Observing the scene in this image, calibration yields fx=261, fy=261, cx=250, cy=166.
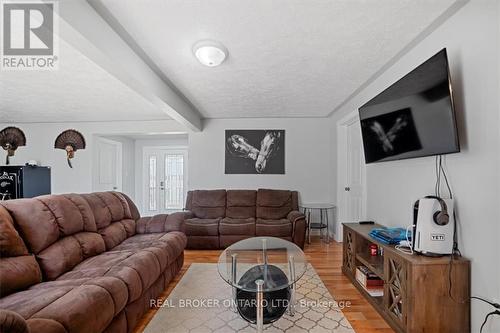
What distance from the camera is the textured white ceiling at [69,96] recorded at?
280 cm

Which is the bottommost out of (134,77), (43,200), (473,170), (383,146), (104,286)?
(104,286)

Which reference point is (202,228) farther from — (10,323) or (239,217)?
(10,323)

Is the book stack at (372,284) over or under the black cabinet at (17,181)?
under

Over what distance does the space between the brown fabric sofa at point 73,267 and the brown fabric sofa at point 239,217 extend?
4.12ft

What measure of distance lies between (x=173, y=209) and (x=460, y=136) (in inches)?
251

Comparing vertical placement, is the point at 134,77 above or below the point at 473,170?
above

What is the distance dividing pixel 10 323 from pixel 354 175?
405cm

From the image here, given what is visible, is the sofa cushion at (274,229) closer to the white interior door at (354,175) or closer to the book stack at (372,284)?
the white interior door at (354,175)

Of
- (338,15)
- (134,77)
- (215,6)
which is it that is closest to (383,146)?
(338,15)

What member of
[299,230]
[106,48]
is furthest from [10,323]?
[299,230]

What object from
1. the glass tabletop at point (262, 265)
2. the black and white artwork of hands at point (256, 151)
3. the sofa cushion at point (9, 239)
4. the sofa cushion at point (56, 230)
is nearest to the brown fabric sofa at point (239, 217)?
the black and white artwork of hands at point (256, 151)

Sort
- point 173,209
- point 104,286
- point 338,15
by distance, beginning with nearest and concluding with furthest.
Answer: point 104,286 → point 338,15 → point 173,209

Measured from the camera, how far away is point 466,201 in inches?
68.1

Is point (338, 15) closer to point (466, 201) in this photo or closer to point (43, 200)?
point (466, 201)
